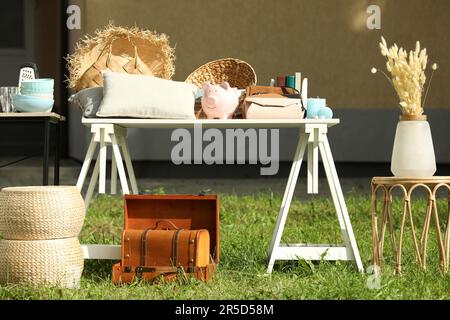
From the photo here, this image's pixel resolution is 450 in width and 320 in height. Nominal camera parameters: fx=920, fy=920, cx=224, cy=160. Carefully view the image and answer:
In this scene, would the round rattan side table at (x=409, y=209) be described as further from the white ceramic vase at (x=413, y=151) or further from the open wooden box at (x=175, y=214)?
the open wooden box at (x=175, y=214)

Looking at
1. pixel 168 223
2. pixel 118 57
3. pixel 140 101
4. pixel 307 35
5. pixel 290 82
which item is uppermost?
pixel 307 35

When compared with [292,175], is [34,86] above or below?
above

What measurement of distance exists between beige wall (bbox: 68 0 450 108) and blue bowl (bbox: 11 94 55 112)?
13.2 feet

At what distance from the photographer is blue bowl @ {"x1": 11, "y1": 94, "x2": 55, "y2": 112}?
16.9ft

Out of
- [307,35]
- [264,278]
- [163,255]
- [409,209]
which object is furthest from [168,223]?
[307,35]

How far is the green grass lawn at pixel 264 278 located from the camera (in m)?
4.34

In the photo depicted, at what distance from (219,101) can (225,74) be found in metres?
0.49

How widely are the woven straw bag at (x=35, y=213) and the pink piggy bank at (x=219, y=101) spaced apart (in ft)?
2.97

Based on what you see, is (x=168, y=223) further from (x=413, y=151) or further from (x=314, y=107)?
(x=413, y=151)

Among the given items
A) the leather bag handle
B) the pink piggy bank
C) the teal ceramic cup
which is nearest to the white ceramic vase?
the teal ceramic cup

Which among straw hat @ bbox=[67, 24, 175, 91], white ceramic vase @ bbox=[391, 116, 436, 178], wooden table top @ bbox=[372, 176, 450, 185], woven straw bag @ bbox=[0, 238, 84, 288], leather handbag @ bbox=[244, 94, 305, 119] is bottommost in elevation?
woven straw bag @ bbox=[0, 238, 84, 288]

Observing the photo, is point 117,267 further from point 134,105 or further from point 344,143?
point 344,143

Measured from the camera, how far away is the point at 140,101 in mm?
4836

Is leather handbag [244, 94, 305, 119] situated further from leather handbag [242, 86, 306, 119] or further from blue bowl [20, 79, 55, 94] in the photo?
blue bowl [20, 79, 55, 94]
